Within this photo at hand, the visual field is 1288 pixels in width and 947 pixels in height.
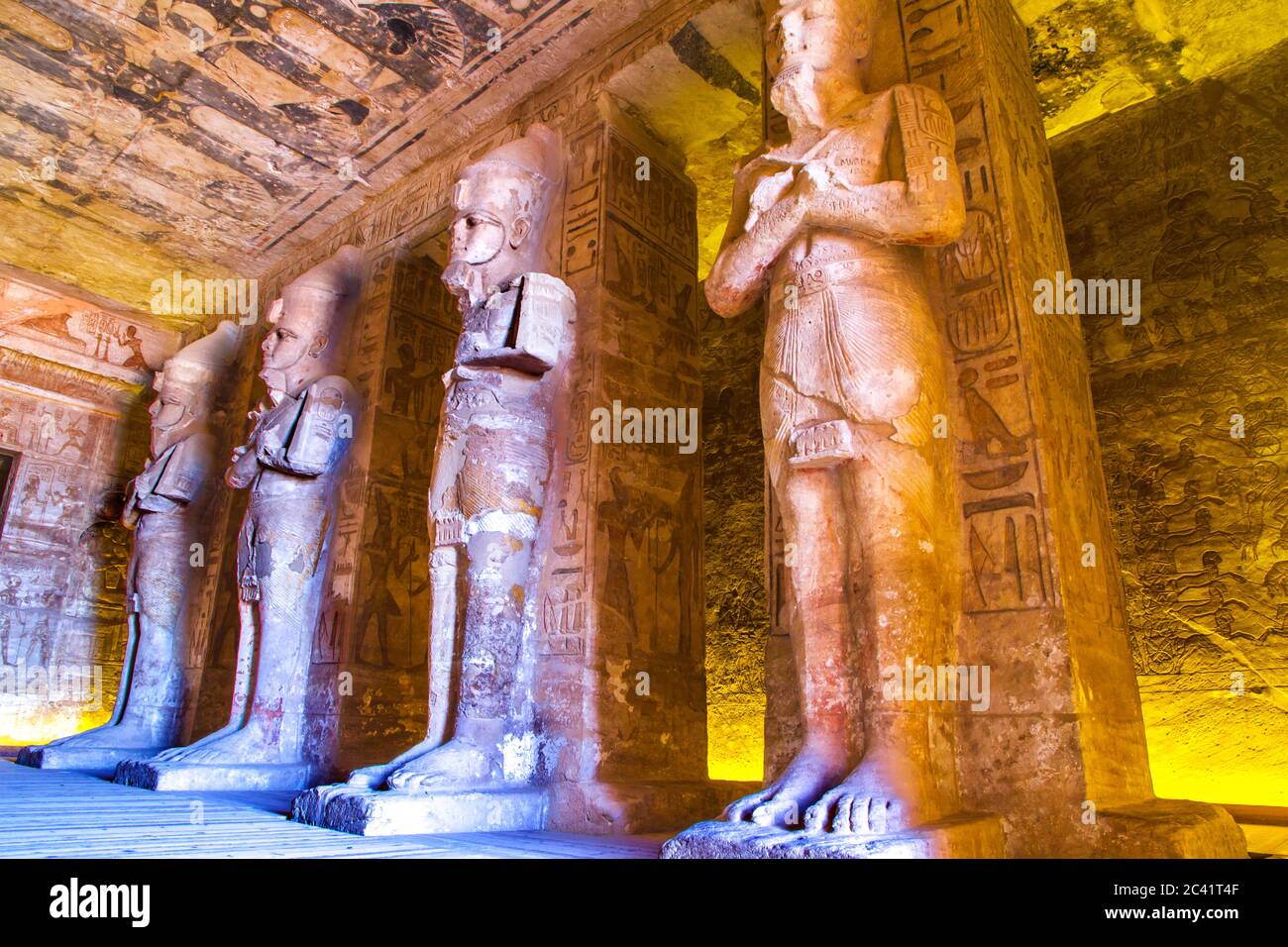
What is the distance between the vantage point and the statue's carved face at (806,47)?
2998mm

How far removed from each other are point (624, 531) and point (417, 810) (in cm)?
157

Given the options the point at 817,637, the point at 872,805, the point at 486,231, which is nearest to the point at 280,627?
the point at 486,231

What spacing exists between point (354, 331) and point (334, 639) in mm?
2065

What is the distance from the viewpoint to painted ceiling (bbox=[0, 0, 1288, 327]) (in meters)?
4.67

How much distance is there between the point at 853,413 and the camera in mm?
2605

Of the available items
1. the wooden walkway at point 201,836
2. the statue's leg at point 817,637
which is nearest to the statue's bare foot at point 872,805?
the statue's leg at point 817,637

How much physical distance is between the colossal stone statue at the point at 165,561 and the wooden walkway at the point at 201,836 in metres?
2.09

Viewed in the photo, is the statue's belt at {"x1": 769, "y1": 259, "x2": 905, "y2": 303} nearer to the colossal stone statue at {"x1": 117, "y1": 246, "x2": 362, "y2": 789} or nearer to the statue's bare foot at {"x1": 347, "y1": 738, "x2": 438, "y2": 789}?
the statue's bare foot at {"x1": 347, "y1": 738, "x2": 438, "y2": 789}

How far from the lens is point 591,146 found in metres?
4.68

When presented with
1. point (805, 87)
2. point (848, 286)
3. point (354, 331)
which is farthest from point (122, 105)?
point (848, 286)

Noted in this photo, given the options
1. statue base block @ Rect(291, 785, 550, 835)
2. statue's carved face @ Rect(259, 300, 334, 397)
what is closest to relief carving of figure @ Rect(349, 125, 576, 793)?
statue base block @ Rect(291, 785, 550, 835)

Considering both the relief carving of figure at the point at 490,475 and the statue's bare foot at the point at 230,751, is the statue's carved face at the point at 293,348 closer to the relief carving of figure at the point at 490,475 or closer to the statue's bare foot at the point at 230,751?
the relief carving of figure at the point at 490,475

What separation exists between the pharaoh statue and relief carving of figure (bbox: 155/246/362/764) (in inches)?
112

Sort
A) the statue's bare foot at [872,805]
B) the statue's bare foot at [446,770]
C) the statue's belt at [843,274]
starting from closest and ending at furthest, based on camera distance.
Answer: the statue's bare foot at [872,805], the statue's belt at [843,274], the statue's bare foot at [446,770]
